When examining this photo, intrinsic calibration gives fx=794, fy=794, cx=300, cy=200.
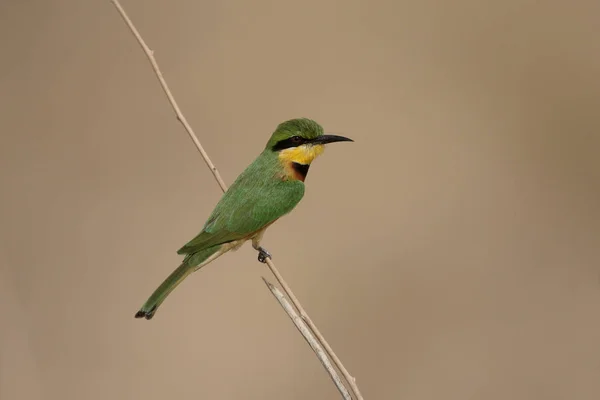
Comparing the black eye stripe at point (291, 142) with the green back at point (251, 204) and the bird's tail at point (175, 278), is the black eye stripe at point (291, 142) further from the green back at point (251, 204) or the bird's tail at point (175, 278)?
the bird's tail at point (175, 278)

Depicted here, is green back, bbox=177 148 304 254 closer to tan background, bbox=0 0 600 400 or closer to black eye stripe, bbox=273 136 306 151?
black eye stripe, bbox=273 136 306 151

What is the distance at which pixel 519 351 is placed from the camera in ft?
13.7

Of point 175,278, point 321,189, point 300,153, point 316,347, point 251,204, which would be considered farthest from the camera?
point 321,189

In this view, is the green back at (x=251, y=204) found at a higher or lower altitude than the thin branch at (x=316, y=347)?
higher

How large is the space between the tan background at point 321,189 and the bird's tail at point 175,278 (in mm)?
1491

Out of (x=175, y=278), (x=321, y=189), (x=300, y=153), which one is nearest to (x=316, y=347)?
(x=175, y=278)

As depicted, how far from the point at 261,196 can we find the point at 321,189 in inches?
81.1

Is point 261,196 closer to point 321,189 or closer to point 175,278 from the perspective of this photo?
point 175,278

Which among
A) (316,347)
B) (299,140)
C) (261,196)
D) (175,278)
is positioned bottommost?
(316,347)

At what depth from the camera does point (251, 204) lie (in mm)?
2854

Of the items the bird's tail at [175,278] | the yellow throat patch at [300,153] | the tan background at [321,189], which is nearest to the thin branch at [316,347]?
the bird's tail at [175,278]

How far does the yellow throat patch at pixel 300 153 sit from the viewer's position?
9.69 feet

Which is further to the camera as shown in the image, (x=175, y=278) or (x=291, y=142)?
(x=291, y=142)

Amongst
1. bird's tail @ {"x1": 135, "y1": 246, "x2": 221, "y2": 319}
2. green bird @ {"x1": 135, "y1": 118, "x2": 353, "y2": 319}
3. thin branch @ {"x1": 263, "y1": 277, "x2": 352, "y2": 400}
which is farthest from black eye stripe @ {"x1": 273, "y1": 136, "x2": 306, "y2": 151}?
thin branch @ {"x1": 263, "y1": 277, "x2": 352, "y2": 400}
